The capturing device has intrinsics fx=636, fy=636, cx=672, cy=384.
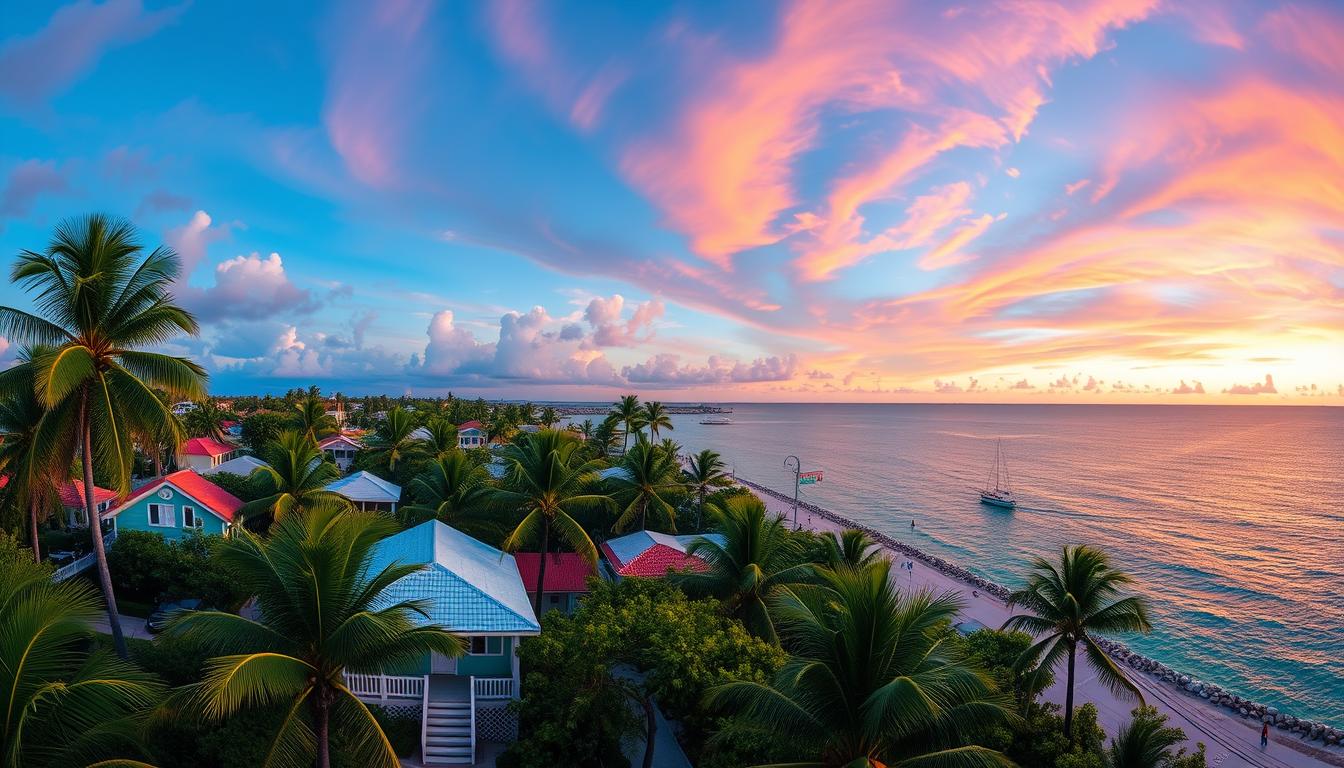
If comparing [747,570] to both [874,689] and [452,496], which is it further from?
[452,496]

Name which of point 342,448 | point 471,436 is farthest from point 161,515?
point 471,436

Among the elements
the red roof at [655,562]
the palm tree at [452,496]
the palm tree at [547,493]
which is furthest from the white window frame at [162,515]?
the red roof at [655,562]

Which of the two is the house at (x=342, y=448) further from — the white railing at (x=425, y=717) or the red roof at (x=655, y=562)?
the white railing at (x=425, y=717)

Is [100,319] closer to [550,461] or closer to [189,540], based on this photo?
[550,461]

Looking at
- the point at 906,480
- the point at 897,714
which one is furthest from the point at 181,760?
the point at 906,480

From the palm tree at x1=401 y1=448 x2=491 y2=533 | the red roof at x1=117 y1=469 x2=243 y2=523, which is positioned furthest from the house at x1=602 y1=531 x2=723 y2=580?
the red roof at x1=117 y1=469 x2=243 y2=523

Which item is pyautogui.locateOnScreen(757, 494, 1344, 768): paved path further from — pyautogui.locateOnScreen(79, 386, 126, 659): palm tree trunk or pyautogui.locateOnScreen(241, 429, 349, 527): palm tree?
pyautogui.locateOnScreen(241, 429, 349, 527): palm tree

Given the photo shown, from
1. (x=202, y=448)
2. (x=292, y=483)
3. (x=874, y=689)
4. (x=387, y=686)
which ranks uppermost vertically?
(x=874, y=689)
